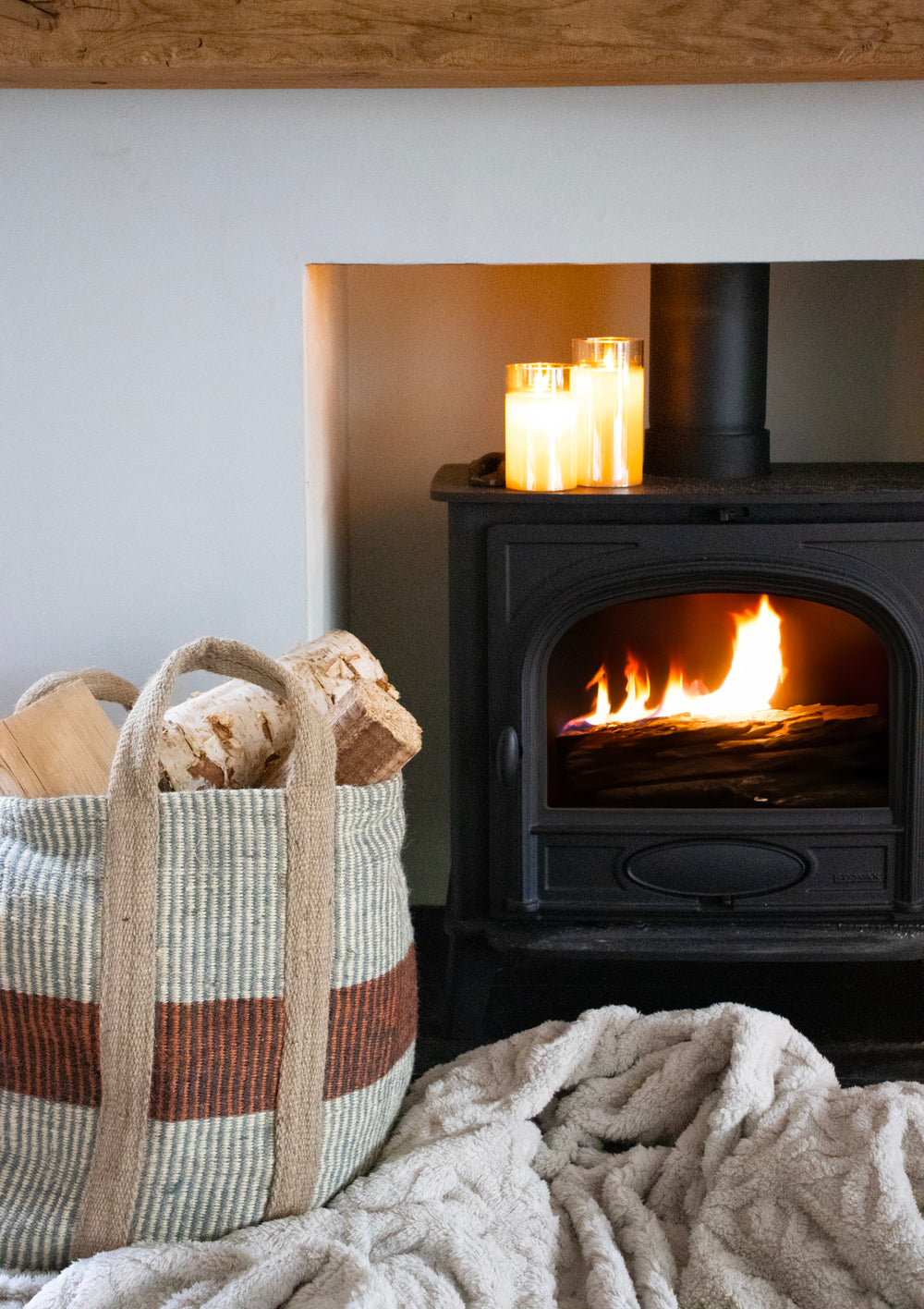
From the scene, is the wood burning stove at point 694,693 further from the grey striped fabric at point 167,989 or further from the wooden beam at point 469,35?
the grey striped fabric at point 167,989

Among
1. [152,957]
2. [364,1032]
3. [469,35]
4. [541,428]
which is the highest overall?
[469,35]

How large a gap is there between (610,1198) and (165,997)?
1.65 ft

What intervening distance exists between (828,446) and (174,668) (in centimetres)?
126

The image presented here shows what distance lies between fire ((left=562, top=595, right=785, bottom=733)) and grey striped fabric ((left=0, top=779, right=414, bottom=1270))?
66 cm

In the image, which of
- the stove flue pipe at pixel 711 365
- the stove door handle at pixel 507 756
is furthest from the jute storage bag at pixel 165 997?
the stove flue pipe at pixel 711 365

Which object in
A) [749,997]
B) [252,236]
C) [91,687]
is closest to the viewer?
[91,687]

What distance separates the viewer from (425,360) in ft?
6.35

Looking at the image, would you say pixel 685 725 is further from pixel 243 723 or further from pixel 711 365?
pixel 243 723

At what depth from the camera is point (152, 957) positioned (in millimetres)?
1019

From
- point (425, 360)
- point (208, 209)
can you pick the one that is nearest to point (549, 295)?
point (425, 360)

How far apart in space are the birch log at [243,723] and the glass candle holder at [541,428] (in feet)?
1.16

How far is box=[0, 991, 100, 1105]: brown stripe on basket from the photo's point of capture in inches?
40.4

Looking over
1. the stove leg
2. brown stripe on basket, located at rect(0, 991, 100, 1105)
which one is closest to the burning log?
the stove leg

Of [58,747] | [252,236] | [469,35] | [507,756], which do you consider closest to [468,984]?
[507,756]
